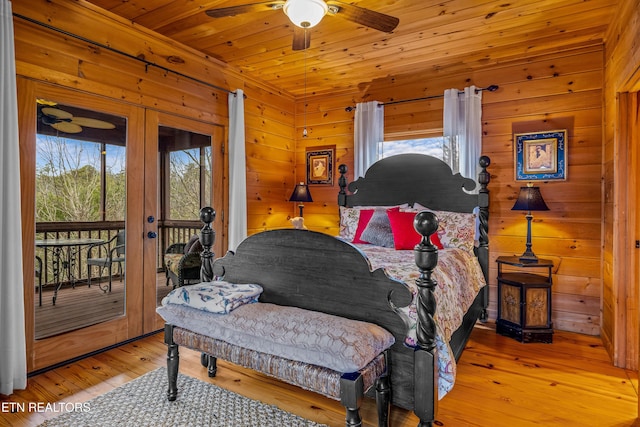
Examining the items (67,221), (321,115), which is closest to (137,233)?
(67,221)

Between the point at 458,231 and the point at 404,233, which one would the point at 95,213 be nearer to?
the point at 404,233

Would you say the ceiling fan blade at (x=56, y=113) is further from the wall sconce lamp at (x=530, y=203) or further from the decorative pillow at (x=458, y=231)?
the wall sconce lamp at (x=530, y=203)

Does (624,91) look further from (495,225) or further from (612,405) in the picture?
(612,405)

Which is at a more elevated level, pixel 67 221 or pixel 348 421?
pixel 67 221

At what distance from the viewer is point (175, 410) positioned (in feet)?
7.17

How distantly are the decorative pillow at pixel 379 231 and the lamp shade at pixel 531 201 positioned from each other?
1.18 metres

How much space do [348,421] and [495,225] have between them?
294cm

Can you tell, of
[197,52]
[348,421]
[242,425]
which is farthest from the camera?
[197,52]

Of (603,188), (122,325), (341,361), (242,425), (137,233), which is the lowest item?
(242,425)

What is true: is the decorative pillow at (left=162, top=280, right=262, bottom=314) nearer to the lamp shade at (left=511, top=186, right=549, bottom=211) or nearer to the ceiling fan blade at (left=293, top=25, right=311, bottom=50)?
the ceiling fan blade at (left=293, top=25, right=311, bottom=50)

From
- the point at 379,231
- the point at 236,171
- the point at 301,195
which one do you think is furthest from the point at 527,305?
the point at 236,171

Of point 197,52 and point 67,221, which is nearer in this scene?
point 67,221

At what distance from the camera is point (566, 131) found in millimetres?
3531

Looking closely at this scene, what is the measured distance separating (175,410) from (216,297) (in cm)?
74
